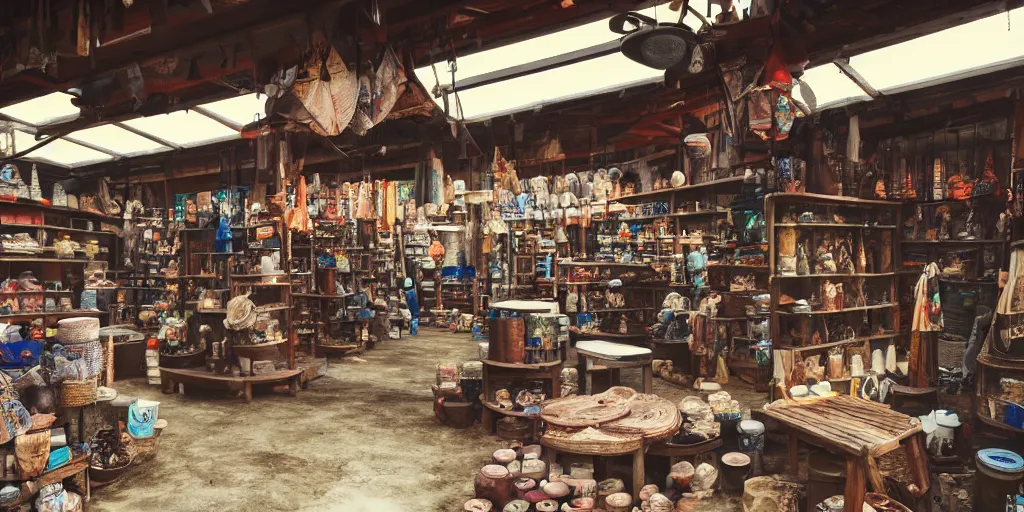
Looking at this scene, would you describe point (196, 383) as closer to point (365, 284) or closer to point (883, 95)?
point (365, 284)

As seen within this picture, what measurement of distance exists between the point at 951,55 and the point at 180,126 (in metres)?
8.01

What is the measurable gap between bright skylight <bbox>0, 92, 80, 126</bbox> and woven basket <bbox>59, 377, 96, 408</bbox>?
307 cm

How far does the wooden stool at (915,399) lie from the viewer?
568 cm

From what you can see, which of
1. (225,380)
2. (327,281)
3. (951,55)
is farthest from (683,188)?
(225,380)

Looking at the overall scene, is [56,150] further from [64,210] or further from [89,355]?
[89,355]

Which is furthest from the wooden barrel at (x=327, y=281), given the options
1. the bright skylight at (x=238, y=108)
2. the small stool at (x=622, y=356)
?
the small stool at (x=622, y=356)

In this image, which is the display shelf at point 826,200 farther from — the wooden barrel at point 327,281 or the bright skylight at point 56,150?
the bright skylight at point 56,150

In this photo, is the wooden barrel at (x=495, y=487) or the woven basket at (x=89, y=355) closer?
the wooden barrel at (x=495, y=487)

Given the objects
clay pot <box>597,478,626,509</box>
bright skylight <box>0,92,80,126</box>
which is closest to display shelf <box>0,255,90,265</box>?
bright skylight <box>0,92,80,126</box>

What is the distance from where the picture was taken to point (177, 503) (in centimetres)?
412

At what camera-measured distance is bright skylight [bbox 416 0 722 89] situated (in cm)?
418

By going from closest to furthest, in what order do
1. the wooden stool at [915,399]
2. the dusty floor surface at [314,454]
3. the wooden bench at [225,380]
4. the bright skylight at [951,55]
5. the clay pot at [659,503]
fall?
the clay pot at [659,503] < the dusty floor surface at [314,454] < the bright skylight at [951,55] < the wooden stool at [915,399] < the wooden bench at [225,380]

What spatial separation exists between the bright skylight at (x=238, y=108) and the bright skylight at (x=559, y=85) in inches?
76.4

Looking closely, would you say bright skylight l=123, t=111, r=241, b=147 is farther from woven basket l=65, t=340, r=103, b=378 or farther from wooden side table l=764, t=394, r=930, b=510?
wooden side table l=764, t=394, r=930, b=510
